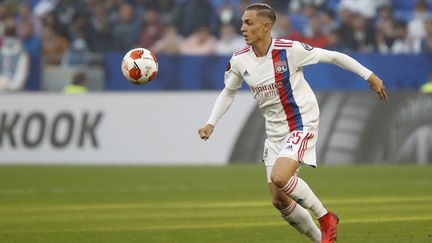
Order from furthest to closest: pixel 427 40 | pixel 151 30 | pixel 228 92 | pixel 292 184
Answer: pixel 151 30
pixel 427 40
pixel 228 92
pixel 292 184

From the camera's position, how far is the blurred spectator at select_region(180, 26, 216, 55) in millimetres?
25797

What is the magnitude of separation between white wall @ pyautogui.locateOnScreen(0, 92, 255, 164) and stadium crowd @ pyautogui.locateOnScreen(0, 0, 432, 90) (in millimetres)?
2839

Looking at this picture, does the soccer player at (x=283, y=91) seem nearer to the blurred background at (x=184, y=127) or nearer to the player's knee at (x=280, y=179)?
the player's knee at (x=280, y=179)

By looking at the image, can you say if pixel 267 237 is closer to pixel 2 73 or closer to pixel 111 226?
pixel 111 226

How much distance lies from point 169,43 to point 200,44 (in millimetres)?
698

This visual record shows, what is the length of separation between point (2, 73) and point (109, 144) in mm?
3903

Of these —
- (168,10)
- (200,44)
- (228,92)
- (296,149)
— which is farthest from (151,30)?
(296,149)

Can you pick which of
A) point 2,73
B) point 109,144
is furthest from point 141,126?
point 2,73

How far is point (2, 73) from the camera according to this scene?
24.5 meters

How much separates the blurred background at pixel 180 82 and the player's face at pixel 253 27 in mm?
11423

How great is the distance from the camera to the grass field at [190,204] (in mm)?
10867

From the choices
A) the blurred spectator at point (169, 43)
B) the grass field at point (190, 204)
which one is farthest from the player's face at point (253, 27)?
the blurred spectator at point (169, 43)

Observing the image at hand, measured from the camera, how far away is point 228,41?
25828 millimetres

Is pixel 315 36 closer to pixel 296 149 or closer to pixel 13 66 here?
pixel 13 66
